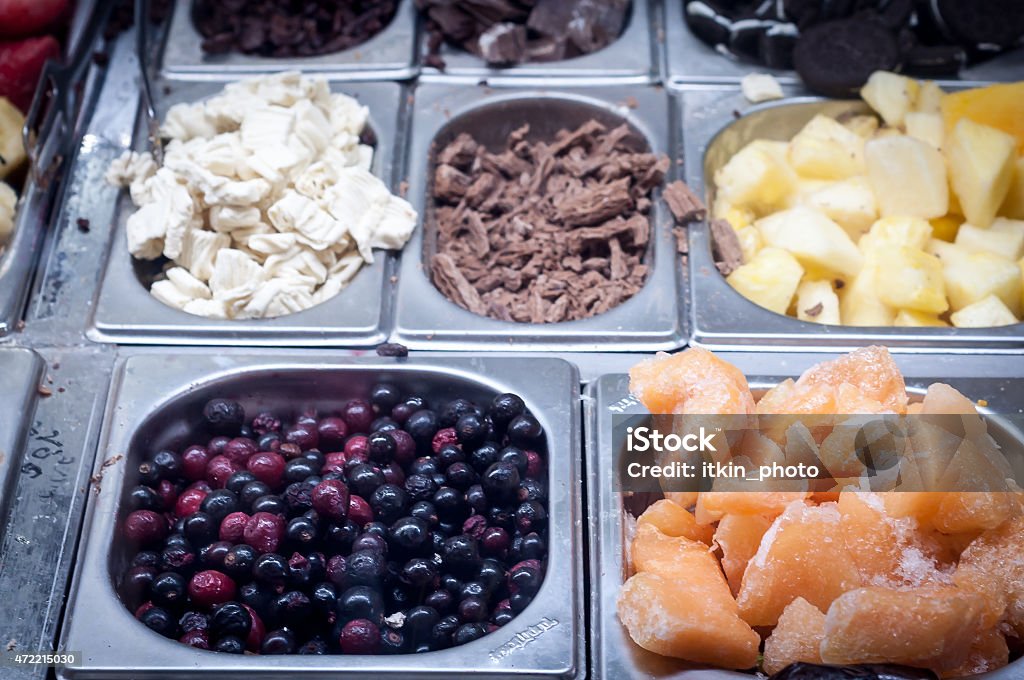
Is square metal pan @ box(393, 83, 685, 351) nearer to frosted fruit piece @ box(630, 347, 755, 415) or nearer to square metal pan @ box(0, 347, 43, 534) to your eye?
frosted fruit piece @ box(630, 347, 755, 415)

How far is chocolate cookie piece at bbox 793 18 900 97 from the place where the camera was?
240cm

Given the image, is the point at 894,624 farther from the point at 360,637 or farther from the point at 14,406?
the point at 14,406

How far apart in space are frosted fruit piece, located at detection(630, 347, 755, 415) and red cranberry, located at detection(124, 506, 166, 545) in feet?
2.68

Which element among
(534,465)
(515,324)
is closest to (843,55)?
(515,324)

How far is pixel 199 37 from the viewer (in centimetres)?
261

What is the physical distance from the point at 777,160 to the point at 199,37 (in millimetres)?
1504

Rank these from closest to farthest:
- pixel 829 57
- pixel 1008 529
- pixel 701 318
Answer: pixel 1008 529, pixel 701 318, pixel 829 57

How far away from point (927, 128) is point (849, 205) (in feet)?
0.99

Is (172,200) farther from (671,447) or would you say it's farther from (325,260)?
(671,447)

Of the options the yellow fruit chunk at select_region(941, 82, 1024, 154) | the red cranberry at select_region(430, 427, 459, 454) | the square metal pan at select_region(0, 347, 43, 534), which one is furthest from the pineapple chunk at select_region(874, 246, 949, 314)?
the square metal pan at select_region(0, 347, 43, 534)

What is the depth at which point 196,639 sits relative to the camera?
4.96ft

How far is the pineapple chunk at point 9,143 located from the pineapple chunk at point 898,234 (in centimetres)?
186

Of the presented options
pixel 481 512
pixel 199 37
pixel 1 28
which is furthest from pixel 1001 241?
pixel 1 28

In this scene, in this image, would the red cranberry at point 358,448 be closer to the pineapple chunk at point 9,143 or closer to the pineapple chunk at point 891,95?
the pineapple chunk at point 9,143
